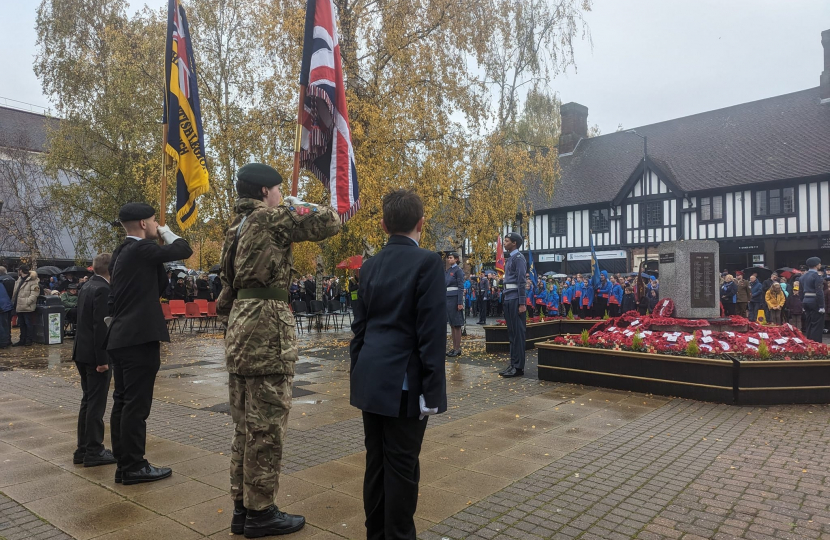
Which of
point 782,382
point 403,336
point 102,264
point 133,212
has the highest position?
point 133,212

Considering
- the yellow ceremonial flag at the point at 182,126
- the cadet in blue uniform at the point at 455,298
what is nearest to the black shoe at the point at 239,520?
the yellow ceremonial flag at the point at 182,126

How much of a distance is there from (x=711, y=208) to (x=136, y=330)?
3041 cm

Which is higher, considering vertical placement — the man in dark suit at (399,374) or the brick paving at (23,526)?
the man in dark suit at (399,374)

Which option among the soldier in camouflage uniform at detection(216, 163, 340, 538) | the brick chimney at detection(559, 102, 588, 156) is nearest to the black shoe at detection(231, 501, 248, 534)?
the soldier in camouflage uniform at detection(216, 163, 340, 538)

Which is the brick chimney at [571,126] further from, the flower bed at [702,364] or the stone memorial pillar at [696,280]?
the flower bed at [702,364]

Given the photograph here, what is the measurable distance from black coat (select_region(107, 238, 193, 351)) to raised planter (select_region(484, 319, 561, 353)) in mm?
8604

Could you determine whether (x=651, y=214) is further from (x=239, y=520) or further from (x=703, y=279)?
(x=239, y=520)

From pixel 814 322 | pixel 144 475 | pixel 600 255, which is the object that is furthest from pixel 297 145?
pixel 600 255

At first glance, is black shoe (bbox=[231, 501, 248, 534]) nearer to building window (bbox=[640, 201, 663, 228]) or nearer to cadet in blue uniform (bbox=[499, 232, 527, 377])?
cadet in blue uniform (bbox=[499, 232, 527, 377])

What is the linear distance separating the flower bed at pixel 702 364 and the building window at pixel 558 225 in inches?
1040

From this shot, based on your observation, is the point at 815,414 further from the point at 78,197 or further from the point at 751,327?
the point at 78,197

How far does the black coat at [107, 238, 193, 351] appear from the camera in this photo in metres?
4.54

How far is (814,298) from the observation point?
12875 mm

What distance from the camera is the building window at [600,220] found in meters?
33.6
